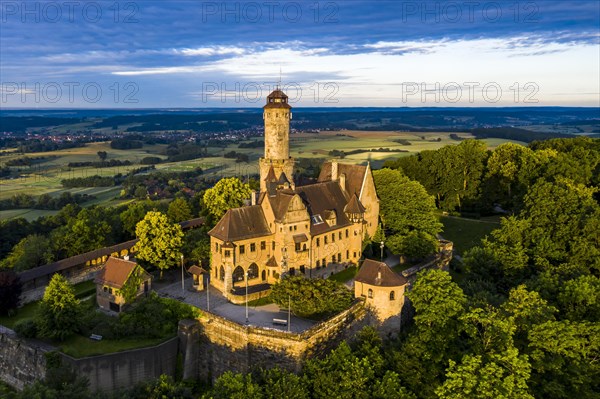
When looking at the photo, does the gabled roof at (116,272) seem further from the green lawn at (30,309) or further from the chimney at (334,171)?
the chimney at (334,171)

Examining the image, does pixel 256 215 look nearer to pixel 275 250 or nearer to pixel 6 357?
pixel 275 250

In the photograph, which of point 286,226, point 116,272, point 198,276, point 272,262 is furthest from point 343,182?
point 116,272

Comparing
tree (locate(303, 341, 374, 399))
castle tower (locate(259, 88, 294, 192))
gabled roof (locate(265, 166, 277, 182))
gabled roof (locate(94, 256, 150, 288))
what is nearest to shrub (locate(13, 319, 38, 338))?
gabled roof (locate(94, 256, 150, 288))

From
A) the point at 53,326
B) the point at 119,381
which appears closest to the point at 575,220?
the point at 119,381

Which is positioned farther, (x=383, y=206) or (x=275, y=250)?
(x=383, y=206)

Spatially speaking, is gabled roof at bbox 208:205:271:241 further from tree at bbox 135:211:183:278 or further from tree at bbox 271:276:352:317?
tree at bbox 271:276:352:317

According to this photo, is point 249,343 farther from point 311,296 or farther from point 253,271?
point 253,271

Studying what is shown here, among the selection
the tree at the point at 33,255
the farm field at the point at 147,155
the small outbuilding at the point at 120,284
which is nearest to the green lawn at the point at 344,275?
the small outbuilding at the point at 120,284
